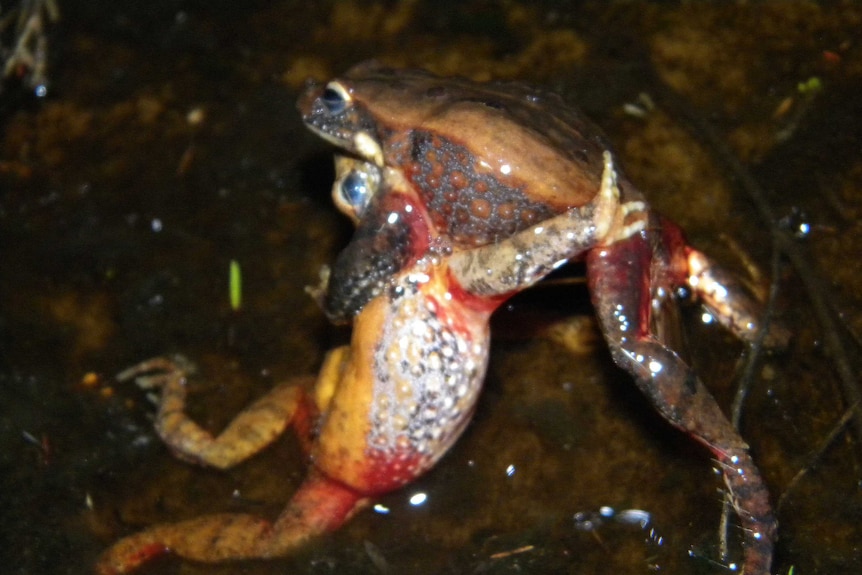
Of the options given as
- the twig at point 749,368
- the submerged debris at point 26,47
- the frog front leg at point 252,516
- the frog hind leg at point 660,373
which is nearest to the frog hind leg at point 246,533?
the frog front leg at point 252,516

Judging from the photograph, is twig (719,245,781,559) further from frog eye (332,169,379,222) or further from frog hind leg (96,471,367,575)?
frog eye (332,169,379,222)

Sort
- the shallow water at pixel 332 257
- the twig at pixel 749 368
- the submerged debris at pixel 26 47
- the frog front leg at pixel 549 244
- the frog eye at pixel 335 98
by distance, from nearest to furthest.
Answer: the frog front leg at pixel 549 244 → the twig at pixel 749 368 → the frog eye at pixel 335 98 → the shallow water at pixel 332 257 → the submerged debris at pixel 26 47

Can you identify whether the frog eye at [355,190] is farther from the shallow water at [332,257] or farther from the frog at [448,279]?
the shallow water at [332,257]

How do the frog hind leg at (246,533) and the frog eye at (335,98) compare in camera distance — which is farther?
the frog hind leg at (246,533)

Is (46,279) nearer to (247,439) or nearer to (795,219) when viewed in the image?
(247,439)

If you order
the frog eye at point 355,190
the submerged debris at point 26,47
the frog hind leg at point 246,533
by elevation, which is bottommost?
the frog hind leg at point 246,533

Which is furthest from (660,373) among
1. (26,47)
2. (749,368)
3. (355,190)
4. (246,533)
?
(26,47)

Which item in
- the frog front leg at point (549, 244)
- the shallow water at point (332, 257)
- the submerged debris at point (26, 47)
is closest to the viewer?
the frog front leg at point (549, 244)

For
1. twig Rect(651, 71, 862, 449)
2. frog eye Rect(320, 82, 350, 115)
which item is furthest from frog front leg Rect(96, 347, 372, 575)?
twig Rect(651, 71, 862, 449)

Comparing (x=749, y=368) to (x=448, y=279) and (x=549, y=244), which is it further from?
(x=448, y=279)
